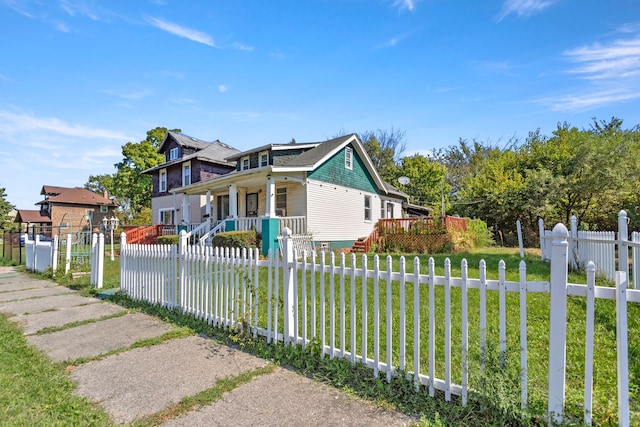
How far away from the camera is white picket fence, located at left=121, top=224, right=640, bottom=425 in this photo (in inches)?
87.4

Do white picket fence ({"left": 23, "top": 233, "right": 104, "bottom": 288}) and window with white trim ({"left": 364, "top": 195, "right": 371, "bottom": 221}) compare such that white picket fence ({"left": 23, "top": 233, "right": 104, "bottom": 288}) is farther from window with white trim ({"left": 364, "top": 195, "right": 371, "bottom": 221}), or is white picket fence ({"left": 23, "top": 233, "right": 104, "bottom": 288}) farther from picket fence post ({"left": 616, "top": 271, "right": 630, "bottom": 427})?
window with white trim ({"left": 364, "top": 195, "right": 371, "bottom": 221})

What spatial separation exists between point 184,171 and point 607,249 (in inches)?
933

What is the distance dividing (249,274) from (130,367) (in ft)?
5.36

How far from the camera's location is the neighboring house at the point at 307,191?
46.4 ft

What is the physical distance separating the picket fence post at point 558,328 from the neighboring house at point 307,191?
1134 cm

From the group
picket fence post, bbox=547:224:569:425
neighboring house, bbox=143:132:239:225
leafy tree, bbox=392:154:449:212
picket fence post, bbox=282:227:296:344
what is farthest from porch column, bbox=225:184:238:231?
leafy tree, bbox=392:154:449:212

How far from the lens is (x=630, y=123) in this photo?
23.3 metres

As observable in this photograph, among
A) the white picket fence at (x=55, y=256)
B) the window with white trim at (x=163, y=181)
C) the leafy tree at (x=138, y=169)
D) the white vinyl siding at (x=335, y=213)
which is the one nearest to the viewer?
the white picket fence at (x=55, y=256)

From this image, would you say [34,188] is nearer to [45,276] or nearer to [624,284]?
[45,276]

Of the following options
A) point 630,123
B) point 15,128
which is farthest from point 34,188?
point 630,123

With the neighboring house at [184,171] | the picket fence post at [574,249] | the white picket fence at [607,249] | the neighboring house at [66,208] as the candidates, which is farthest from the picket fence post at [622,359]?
the neighboring house at [66,208]

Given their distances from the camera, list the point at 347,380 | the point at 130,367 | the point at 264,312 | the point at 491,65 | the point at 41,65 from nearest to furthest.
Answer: the point at 347,380, the point at 130,367, the point at 264,312, the point at 41,65, the point at 491,65

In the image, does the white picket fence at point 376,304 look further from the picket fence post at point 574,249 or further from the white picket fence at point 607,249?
the picket fence post at point 574,249

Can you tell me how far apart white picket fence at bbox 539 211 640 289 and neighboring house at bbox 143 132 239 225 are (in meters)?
19.4
